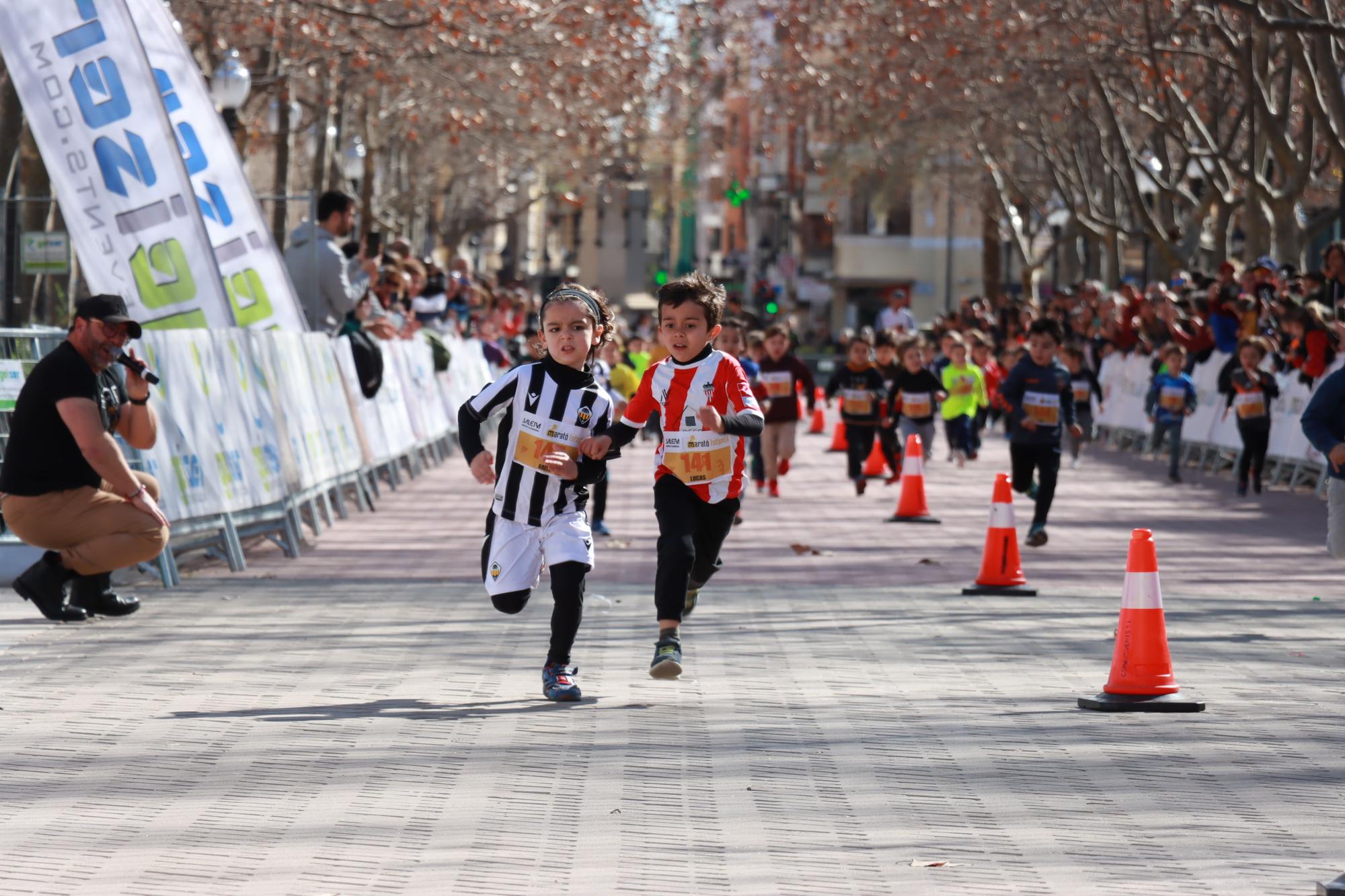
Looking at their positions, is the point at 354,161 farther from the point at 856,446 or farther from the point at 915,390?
the point at 856,446

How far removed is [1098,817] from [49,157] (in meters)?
9.95

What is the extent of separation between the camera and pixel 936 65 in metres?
33.3

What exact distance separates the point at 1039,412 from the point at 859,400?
6.15 metres

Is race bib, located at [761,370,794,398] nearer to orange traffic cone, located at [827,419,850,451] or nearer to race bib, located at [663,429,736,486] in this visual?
orange traffic cone, located at [827,419,850,451]

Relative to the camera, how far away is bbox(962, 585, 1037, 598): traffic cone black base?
42.5 ft

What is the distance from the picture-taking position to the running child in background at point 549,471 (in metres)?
8.53

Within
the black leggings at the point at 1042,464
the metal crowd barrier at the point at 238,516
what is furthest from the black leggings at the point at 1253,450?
the metal crowd barrier at the point at 238,516

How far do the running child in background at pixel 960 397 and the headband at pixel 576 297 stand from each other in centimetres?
1811

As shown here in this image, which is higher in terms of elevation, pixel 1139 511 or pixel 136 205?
pixel 136 205

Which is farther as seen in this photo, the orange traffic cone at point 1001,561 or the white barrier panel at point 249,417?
the orange traffic cone at point 1001,561

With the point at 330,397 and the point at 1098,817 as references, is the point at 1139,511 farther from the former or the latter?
the point at 1098,817

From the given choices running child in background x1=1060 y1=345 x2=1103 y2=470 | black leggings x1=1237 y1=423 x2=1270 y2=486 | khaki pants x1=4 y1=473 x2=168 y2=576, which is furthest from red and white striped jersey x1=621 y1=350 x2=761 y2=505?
running child in background x1=1060 y1=345 x2=1103 y2=470

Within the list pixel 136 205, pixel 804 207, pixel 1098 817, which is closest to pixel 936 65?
pixel 136 205

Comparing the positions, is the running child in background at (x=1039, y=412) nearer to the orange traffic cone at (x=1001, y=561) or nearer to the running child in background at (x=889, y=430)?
the orange traffic cone at (x=1001, y=561)
